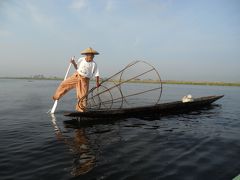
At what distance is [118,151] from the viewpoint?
6.25m

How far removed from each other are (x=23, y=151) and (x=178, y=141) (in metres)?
4.45

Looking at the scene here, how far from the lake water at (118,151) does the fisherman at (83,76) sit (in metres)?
1.12

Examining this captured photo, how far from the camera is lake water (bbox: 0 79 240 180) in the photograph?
193 inches

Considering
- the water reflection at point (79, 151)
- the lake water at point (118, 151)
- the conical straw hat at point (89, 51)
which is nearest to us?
the lake water at point (118, 151)

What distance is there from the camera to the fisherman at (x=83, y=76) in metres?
9.32

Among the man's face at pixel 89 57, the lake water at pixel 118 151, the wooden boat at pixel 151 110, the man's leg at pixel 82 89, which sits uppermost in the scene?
the man's face at pixel 89 57

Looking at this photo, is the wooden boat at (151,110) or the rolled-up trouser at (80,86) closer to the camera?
the wooden boat at (151,110)

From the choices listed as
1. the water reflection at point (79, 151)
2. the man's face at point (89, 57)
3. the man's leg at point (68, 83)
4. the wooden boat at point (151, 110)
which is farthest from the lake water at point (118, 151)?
the man's face at point (89, 57)

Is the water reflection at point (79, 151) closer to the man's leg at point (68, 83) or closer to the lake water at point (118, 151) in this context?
the lake water at point (118, 151)

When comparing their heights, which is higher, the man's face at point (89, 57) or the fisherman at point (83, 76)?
the man's face at point (89, 57)

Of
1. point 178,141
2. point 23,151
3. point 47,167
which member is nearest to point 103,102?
point 178,141

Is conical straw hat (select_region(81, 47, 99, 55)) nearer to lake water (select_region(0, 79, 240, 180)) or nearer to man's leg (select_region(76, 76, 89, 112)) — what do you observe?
man's leg (select_region(76, 76, 89, 112))

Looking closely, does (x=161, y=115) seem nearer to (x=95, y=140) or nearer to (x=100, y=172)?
(x=95, y=140)

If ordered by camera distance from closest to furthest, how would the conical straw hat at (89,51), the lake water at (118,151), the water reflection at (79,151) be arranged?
the lake water at (118,151), the water reflection at (79,151), the conical straw hat at (89,51)
